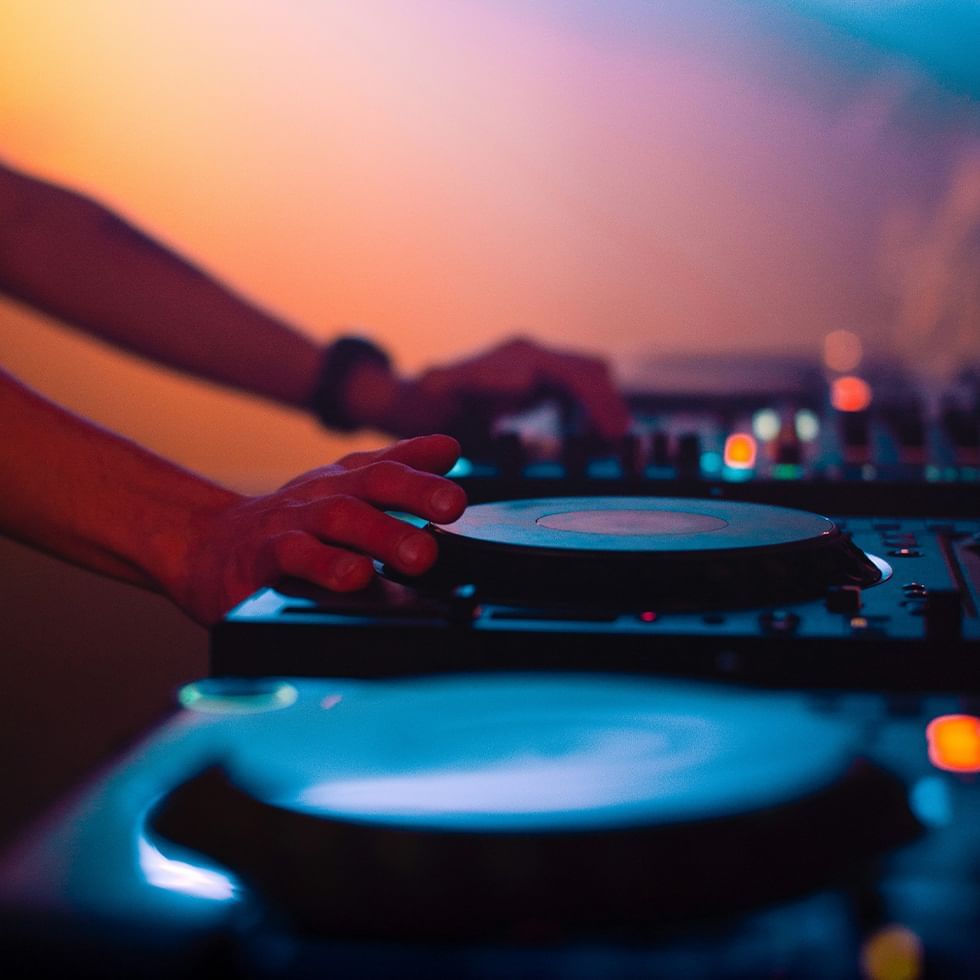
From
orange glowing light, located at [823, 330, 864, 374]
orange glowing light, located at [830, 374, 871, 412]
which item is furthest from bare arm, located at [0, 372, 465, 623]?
orange glowing light, located at [823, 330, 864, 374]

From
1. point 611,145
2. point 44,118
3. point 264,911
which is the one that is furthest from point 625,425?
point 44,118

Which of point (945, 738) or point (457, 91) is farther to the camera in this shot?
point (457, 91)

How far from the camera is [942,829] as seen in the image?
30 centimetres

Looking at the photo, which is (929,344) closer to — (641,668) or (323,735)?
(641,668)

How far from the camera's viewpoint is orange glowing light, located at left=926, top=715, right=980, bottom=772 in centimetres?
34

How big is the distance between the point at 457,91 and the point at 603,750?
6.16ft

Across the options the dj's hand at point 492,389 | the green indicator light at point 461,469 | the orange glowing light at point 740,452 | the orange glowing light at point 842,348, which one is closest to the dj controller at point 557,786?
the green indicator light at point 461,469

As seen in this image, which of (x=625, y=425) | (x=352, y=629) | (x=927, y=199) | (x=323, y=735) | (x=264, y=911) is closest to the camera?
(x=264, y=911)

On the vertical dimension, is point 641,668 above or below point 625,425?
below

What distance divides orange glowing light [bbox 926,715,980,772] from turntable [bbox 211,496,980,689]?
0.09 metres

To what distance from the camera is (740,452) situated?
1186 mm

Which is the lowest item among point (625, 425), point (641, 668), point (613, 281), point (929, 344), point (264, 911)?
point (264, 911)

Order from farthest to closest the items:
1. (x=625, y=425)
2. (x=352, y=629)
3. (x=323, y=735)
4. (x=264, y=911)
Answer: (x=625, y=425) < (x=352, y=629) < (x=323, y=735) < (x=264, y=911)

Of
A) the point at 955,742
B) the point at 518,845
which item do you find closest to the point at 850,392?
the point at 955,742
